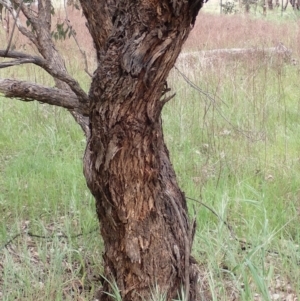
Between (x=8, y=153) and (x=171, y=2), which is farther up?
(x=171, y=2)

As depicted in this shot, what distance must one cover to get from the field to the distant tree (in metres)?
0.22

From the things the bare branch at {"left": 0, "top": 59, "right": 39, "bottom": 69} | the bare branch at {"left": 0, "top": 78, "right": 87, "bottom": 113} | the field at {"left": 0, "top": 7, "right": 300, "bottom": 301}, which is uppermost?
the bare branch at {"left": 0, "top": 59, "right": 39, "bottom": 69}

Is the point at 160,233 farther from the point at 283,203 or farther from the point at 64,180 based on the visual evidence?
the point at 64,180

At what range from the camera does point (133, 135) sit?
1.74 metres

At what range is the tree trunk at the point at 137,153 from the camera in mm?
1586

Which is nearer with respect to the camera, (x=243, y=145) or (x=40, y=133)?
(x=243, y=145)

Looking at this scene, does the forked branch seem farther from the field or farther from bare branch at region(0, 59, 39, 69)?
the field

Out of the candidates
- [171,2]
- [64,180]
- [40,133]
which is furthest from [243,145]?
[171,2]

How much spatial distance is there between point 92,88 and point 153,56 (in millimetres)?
251

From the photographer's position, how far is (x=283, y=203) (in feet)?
9.81

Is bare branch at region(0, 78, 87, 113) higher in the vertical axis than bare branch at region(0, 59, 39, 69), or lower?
lower

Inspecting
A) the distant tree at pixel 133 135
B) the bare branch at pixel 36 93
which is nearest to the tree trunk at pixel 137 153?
the distant tree at pixel 133 135

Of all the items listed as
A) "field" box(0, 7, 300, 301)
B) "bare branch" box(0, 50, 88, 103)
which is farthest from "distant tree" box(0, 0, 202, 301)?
"field" box(0, 7, 300, 301)

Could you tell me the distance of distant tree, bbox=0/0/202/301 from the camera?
1591 millimetres
